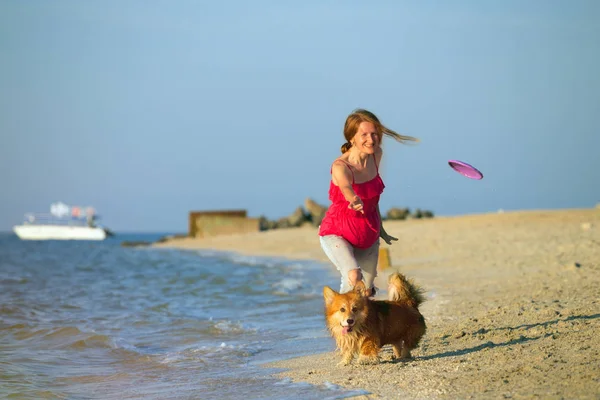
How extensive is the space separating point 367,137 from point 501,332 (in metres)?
2.05

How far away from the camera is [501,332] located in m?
6.27

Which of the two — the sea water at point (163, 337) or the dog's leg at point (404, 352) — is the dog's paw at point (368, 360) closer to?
the dog's leg at point (404, 352)

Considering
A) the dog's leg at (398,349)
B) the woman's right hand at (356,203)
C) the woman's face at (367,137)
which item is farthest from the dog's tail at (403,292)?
the woman's face at (367,137)

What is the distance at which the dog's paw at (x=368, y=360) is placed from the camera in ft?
17.6

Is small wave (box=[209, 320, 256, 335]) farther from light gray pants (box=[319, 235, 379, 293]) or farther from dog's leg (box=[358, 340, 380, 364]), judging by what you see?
dog's leg (box=[358, 340, 380, 364])

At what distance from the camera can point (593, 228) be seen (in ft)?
56.4

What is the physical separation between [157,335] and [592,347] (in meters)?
5.26

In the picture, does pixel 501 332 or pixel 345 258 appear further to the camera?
pixel 501 332

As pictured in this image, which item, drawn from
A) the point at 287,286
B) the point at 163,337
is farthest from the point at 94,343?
the point at 287,286

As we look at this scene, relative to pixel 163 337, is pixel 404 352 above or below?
above

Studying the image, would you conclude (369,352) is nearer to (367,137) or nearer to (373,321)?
(373,321)

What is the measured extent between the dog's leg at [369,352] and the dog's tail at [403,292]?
449mm

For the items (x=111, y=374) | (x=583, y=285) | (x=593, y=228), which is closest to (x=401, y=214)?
(x=593, y=228)

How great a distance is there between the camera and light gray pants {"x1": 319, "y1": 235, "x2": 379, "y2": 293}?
5.49 m
